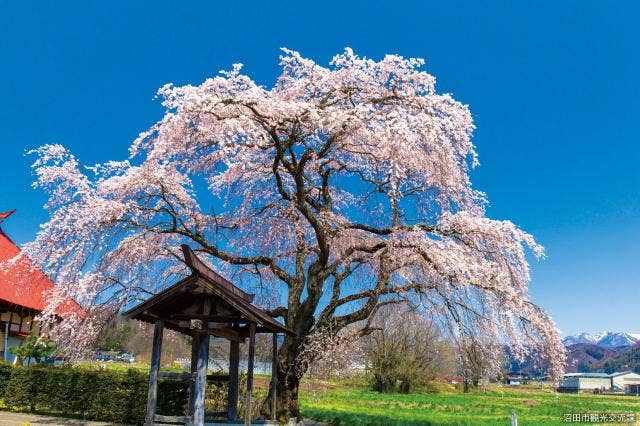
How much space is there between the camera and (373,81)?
13.8 m

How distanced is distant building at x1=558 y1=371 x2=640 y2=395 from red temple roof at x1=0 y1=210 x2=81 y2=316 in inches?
4397

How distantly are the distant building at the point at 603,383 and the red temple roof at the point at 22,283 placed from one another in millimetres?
111684

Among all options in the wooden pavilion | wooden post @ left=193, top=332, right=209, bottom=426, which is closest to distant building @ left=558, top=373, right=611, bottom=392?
the wooden pavilion

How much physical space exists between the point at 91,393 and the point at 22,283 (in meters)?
3.82

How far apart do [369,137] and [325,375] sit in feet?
21.8

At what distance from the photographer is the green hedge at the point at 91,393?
14.5m

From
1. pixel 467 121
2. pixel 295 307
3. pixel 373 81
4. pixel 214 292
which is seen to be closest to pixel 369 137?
pixel 373 81

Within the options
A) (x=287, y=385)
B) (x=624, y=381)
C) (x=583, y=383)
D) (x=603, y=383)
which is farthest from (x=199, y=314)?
(x=624, y=381)

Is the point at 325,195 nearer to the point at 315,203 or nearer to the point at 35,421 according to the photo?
the point at 315,203

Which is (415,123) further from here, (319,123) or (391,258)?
(391,258)

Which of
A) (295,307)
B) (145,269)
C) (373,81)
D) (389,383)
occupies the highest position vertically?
(373,81)

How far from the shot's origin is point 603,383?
124500 mm

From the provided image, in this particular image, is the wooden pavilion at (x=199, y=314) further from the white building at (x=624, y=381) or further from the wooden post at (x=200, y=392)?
the white building at (x=624, y=381)

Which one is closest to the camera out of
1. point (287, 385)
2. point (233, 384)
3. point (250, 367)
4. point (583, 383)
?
point (250, 367)
